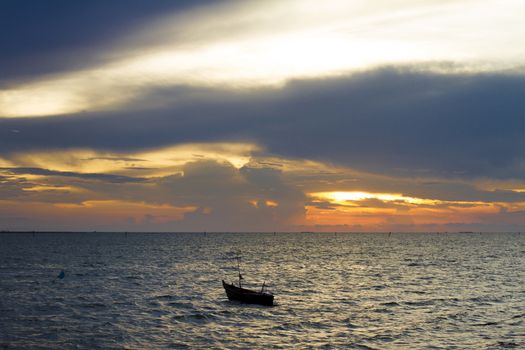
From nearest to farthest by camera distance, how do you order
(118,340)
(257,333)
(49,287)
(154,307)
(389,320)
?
(118,340)
(257,333)
(389,320)
(154,307)
(49,287)

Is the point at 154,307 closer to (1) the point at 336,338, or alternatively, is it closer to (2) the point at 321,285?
(1) the point at 336,338

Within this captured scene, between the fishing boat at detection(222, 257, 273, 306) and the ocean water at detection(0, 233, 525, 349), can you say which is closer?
the ocean water at detection(0, 233, 525, 349)

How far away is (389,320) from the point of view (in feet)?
176

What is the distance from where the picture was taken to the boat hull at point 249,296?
61.4m

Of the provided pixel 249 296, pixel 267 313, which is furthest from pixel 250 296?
pixel 267 313

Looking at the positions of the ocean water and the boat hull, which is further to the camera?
the boat hull

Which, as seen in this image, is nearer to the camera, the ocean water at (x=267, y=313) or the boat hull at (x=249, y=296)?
the ocean water at (x=267, y=313)

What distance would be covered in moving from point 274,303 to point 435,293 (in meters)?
25.2

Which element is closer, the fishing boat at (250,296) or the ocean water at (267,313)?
the ocean water at (267,313)

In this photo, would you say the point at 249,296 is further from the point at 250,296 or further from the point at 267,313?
the point at 267,313

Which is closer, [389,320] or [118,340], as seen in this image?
[118,340]

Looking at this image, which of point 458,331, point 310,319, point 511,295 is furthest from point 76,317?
point 511,295

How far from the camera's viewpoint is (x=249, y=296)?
205 feet

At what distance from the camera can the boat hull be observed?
61.4 metres
